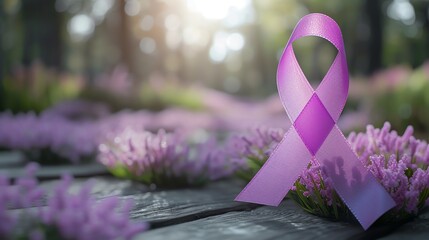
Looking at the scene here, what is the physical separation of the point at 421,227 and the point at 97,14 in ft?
122

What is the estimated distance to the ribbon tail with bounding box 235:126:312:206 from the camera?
6.69 feet

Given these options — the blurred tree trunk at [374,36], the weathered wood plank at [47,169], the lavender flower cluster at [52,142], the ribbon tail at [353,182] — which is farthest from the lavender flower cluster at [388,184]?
the blurred tree trunk at [374,36]

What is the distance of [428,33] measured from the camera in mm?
→ 42562

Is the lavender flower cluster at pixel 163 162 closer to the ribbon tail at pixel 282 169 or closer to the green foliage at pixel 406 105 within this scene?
the ribbon tail at pixel 282 169

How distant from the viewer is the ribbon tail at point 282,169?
6.69 ft

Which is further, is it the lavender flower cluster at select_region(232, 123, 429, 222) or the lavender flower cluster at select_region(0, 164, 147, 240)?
the lavender flower cluster at select_region(232, 123, 429, 222)

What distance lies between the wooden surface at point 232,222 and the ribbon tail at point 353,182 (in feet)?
0.29

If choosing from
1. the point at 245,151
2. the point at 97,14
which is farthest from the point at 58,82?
the point at 97,14

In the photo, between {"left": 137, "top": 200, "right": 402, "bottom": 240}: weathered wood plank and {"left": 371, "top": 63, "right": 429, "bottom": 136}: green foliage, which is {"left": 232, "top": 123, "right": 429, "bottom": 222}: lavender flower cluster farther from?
{"left": 371, "top": 63, "right": 429, "bottom": 136}: green foliage

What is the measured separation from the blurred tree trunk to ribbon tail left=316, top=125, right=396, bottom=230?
16687 millimetres

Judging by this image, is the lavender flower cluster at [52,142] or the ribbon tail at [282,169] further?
the lavender flower cluster at [52,142]

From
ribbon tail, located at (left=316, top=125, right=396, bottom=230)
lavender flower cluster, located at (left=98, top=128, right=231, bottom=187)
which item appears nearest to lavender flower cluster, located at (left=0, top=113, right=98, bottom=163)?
lavender flower cluster, located at (left=98, top=128, right=231, bottom=187)

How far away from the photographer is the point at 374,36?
18.1 m

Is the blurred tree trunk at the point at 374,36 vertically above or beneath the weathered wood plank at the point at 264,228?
above
